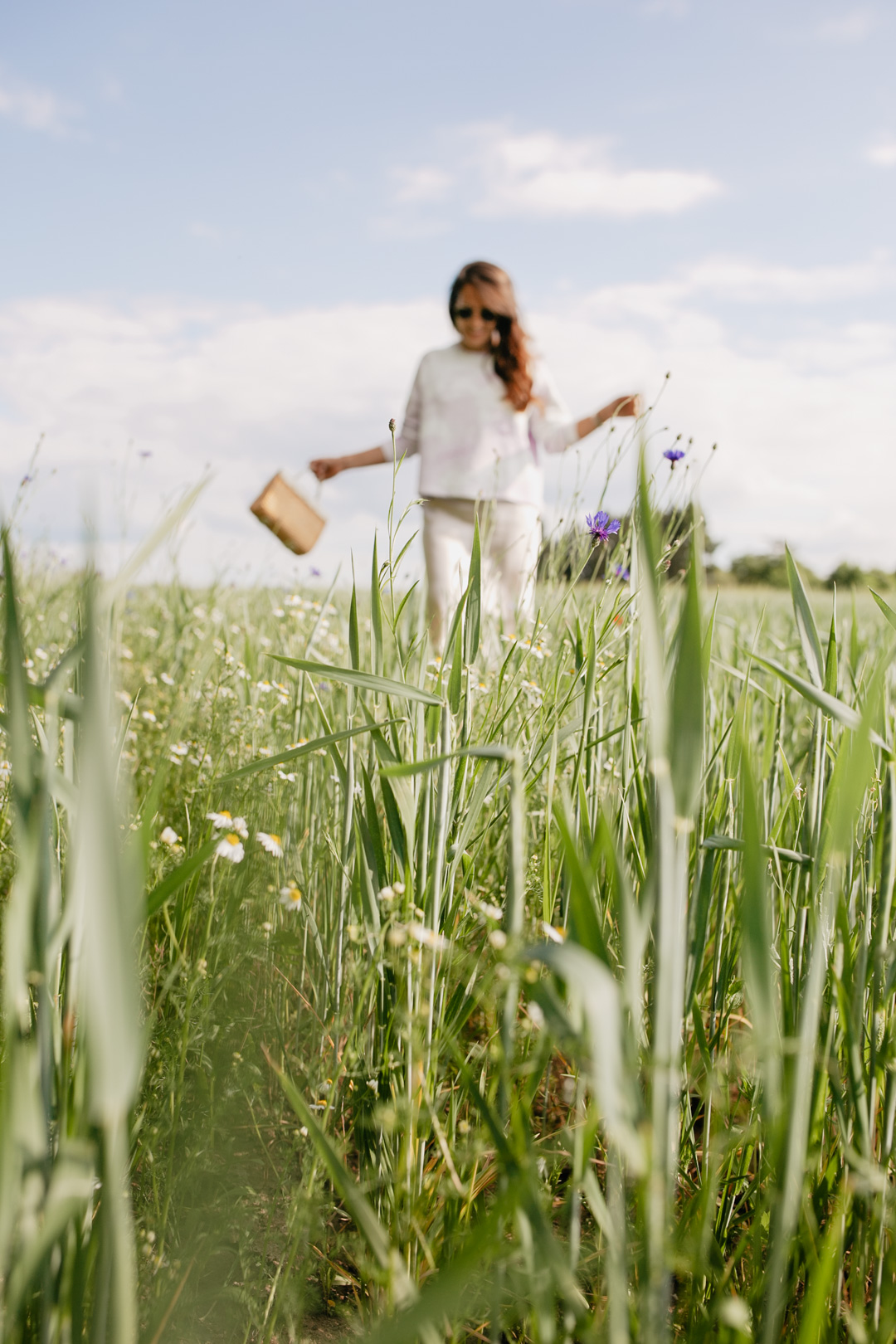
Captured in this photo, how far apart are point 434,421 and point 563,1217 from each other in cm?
300

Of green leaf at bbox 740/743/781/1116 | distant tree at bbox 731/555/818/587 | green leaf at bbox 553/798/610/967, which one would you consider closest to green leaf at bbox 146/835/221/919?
green leaf at bbox 553/798/610/967

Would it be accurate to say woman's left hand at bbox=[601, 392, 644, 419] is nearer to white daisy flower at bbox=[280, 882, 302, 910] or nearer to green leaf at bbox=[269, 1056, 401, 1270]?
white daisy flower at bbox=[280, 882, 302, 910]

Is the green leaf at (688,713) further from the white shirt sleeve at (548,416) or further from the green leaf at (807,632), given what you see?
the white shirt sleeve at (548,416)

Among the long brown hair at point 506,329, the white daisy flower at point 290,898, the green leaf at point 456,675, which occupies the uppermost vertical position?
the long brown hair at point 506,329

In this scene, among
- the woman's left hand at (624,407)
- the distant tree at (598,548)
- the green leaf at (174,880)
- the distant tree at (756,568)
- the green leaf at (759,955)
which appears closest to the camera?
the green leaf at (759,955)

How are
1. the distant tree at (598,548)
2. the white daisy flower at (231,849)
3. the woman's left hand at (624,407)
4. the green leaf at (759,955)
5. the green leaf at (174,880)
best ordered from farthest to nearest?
the woman's left hand at (624,407) < the distant tree at (598,548) < the white daisy flower at (231,849) < the green leaf at (174,880) < the green leaf at (759,955)

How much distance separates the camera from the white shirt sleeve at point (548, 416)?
3.53 metres

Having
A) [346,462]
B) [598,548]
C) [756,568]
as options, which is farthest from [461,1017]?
[756,568]

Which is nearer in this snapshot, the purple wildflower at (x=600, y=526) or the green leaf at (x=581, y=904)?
the green leaf at (x=581, y=904)

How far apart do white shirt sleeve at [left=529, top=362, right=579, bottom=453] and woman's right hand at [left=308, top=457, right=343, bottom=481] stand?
0.80 meters

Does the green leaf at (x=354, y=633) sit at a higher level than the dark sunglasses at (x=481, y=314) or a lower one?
lower

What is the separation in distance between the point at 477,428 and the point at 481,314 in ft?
1.50

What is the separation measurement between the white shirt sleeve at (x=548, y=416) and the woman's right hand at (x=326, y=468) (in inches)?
31.6

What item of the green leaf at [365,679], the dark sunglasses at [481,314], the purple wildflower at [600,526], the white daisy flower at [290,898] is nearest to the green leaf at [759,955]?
the green leaf at [365,679]
